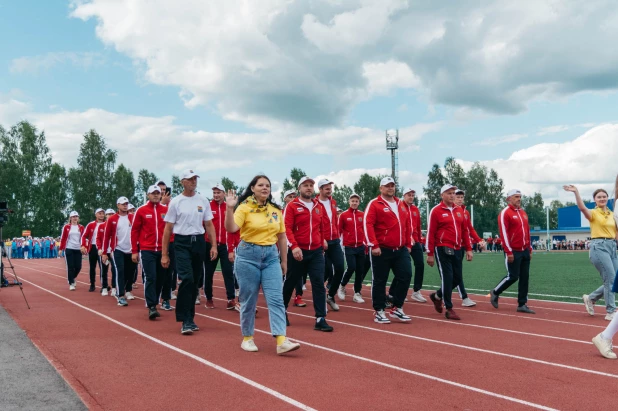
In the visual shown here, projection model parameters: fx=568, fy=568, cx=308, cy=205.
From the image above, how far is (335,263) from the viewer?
10.6 meters

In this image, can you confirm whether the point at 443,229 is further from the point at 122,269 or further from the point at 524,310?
the point at 122,269

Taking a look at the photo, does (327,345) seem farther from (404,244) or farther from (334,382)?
(404,244)

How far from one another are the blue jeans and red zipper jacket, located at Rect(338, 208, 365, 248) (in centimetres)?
533

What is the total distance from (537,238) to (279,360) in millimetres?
96081

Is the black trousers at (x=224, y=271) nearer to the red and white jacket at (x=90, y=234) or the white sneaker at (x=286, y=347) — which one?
the white sneaker at (x=286, y=347)

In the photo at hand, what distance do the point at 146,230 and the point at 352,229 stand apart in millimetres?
4273

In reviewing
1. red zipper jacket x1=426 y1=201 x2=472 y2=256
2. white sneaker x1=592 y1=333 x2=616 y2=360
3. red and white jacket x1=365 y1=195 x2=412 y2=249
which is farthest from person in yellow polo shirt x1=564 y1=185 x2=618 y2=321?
white sneaker x1=592 y1=333 x2=616 y2=360

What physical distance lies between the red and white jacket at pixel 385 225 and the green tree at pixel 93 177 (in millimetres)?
63659

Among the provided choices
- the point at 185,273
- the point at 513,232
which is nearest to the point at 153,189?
the point at 185,273

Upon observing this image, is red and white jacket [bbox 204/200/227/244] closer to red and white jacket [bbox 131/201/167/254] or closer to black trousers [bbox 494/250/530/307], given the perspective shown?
red and white jacket [bbox 131/201/167/254]

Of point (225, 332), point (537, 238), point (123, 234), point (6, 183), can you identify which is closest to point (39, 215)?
point (6, 183)

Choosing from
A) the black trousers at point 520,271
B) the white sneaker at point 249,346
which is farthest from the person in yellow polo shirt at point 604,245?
the white sneaker at point 249,346

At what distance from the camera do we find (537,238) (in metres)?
94.1

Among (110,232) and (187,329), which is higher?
(110,232)
